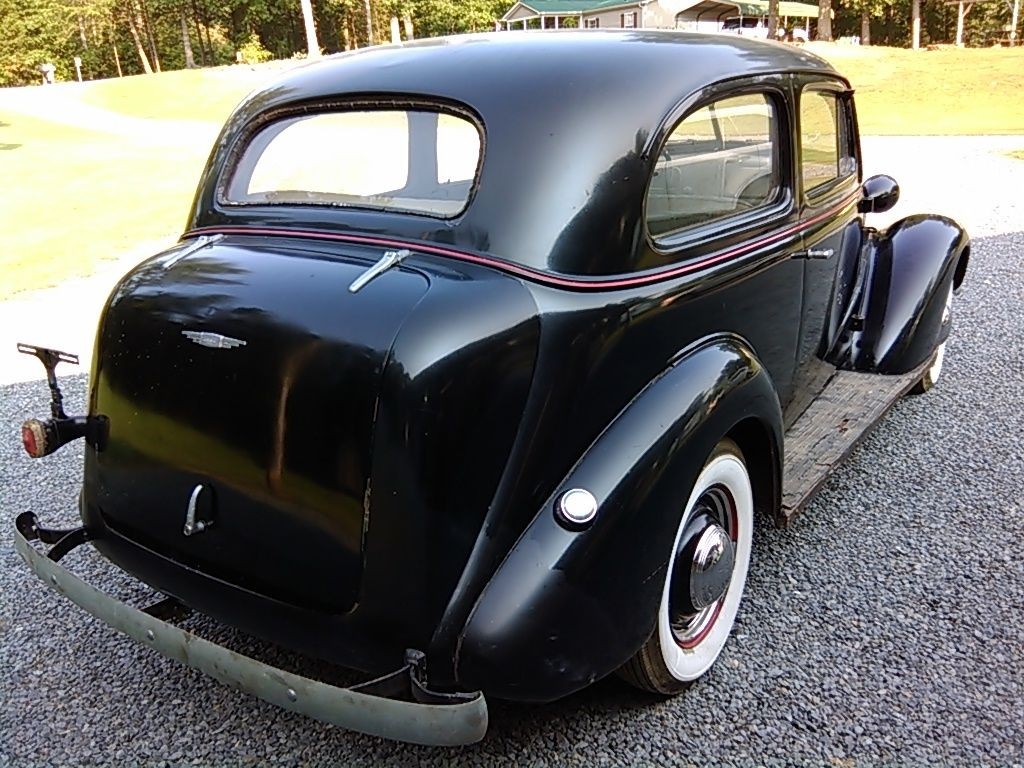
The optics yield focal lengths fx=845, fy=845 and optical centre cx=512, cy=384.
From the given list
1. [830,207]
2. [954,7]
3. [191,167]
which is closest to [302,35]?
[954,7]

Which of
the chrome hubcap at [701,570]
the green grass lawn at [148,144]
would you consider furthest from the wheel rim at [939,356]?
the green grass lawn at [148,144]

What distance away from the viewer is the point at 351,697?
73.1 inches

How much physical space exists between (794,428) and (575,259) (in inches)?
65.8

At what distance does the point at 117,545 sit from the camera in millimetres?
2436

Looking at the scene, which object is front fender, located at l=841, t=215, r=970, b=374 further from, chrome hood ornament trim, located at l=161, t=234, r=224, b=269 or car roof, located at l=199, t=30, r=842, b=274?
chrome hood ornament trim, located at l=161, t=234, r=224, b=269

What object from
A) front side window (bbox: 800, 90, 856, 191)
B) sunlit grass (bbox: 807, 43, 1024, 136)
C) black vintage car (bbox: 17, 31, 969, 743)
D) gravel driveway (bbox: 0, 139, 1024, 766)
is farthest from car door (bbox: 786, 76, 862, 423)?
sunlit grass (bbox: 807, 43, 1024, 136)

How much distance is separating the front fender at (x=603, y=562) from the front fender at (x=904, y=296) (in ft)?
5.97

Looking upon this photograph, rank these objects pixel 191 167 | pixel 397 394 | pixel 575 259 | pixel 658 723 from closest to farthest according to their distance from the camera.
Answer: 1. pixel 397 394
2. pixel 575 259
3. pixel 658 723
4. pixel 191 167

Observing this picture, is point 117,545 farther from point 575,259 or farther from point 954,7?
point 954,7

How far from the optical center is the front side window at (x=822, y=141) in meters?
3.25

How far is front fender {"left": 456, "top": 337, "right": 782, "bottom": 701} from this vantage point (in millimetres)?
1904

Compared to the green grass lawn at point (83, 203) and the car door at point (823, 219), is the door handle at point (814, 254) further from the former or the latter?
the green grass lawn at point (83, 203)

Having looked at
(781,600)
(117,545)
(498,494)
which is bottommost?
(781,600)

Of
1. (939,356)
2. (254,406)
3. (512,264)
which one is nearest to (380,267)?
(512,264)
